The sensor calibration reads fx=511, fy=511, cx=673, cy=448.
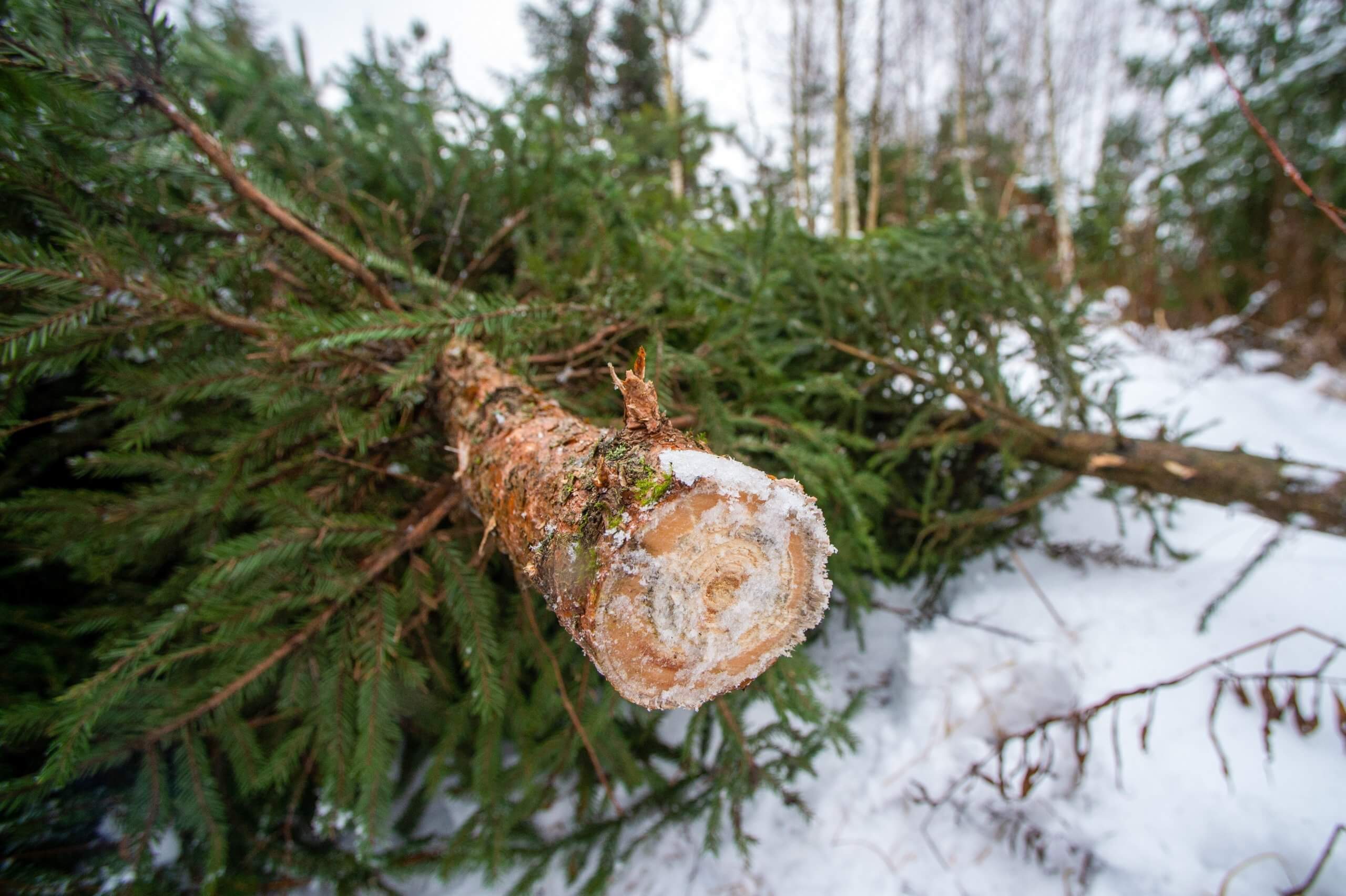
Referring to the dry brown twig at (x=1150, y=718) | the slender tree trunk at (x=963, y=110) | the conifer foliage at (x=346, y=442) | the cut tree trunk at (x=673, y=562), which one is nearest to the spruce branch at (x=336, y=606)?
the conifer foliage at (x=346, y=442)

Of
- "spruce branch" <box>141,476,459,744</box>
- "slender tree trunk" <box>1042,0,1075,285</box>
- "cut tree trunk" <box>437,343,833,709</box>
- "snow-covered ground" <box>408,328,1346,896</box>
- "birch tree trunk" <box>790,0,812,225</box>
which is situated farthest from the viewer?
"birch tree trunk" <box>790,0,812,225</box>

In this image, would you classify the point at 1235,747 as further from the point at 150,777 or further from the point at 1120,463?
the point at 150,777

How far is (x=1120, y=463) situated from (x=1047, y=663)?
809 mm

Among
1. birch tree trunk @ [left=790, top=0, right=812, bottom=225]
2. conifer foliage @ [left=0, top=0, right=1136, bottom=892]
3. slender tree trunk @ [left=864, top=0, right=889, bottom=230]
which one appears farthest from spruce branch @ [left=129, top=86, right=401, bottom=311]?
birch tree trunk @ [left=790, top=0, right=812, bottom=225]

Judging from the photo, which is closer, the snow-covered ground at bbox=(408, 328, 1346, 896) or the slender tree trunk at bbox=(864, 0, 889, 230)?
the snow-covered ground at bbox=(408, 328, 1346, 896)

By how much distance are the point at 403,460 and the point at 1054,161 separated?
8954mm

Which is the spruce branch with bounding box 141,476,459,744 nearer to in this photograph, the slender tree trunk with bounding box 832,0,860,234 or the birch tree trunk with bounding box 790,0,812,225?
the slender tree trunk with bounding box 832,0,860,234

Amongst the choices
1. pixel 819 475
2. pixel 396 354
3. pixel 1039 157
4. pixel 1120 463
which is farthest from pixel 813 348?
pixel 1039 157

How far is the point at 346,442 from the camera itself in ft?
3.78

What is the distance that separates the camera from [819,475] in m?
1.52

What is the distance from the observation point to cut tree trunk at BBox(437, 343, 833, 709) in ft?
2.02

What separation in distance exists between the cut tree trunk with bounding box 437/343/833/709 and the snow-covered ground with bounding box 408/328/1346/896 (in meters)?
1.40

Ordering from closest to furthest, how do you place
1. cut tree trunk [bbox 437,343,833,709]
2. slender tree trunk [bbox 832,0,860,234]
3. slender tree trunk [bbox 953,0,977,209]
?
1. cut tree trunk [bbox 437,343,833,709]
2. slender tree trunk [bbox 832,0,860,234]
3. slender tree trunk [bbox 953,0,977,209]

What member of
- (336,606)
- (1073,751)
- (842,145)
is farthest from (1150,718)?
(842,145)
